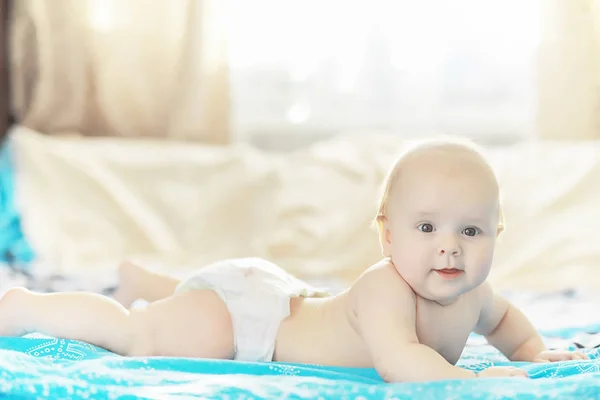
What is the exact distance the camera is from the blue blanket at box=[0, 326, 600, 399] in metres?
0.92

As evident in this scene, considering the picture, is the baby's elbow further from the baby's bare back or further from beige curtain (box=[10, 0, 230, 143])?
beige curtain (box=[10, 0, 230, 143])

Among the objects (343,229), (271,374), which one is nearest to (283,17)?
(343,229)

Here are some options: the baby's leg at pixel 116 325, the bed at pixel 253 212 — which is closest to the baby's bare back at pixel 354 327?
the baby's leg at pixel 116 325

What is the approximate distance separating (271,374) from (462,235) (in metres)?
0.31

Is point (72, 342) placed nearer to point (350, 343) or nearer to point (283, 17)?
point (350, 343)

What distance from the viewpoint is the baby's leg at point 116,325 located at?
1210mm

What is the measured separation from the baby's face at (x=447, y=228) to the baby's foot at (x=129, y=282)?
526 mm

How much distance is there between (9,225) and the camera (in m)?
2.23

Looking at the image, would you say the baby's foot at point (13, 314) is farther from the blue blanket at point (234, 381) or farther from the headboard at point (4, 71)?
the headboard at point (4, 71)

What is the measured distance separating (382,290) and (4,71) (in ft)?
6.84

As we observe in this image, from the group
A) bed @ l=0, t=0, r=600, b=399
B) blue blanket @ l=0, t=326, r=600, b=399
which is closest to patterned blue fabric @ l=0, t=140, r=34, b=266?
bed @ l=0, t=0, r=600, b=399

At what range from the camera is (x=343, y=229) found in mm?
2219

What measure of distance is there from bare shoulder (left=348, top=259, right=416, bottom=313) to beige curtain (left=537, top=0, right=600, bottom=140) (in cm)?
165

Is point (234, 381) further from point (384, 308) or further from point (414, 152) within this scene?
point (414, 152)
